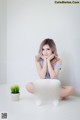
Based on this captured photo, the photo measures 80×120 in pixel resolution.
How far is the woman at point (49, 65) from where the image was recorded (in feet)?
5.98

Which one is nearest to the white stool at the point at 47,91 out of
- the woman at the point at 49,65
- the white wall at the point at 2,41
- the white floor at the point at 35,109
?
the white floor at the point at 35,109

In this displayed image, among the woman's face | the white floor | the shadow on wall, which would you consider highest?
the woman's face

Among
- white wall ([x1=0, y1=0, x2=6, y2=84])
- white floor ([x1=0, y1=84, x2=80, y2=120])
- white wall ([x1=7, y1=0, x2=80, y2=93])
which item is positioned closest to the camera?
white floor ([x1=0, y1=84, x2=80, y2=120])

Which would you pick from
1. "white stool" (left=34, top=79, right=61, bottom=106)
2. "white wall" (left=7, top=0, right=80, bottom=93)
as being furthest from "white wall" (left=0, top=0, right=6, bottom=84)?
"white stool" (left=34, top=79, right=61, bottom=106)

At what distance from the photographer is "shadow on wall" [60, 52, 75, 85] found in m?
2.15

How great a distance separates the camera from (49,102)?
5.43 feet

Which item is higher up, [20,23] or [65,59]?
[20,23]

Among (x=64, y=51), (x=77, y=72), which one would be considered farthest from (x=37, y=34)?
(x=77, y=72)

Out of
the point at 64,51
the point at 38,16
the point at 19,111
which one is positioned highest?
the point at 38,16

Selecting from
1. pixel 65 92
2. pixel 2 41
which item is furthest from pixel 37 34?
Answer: pixel 65 92

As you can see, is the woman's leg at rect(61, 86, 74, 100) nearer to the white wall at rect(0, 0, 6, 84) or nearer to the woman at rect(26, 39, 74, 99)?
the woman at rect(26, 39, 74, 99)

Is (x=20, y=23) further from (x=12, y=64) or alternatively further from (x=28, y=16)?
(x=12, y=64)

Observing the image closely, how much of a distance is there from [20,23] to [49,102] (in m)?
0.91

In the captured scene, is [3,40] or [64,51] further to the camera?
[3,40]
